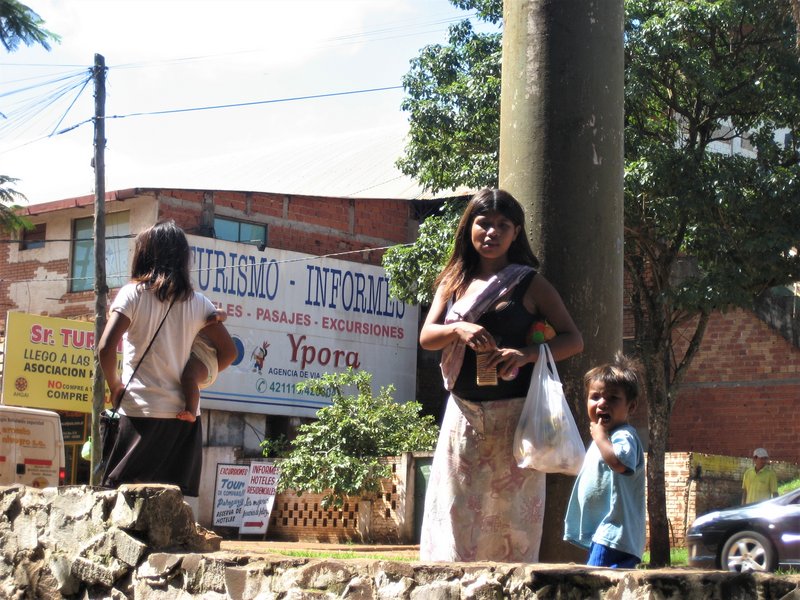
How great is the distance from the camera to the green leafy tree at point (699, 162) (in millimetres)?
14984

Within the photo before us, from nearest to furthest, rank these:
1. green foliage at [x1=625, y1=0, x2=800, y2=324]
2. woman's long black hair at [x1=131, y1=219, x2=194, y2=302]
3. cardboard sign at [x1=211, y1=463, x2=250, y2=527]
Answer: woman's long black hair at [x1=131, y1=219, x2=194, y2=302] → green foliage at [x1=625, y1=0, x2=800, y2=324] → cardboard sign at [x1=211, y1=463, x2=250, y2=527]

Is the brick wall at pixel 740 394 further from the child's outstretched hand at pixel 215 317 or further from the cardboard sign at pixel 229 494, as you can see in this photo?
the child's outstretched hand at pixel 215 317

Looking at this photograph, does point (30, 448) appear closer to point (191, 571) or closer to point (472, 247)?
point (191, 571)

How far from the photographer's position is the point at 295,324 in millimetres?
25734

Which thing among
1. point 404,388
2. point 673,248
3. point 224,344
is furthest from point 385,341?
point 224,344

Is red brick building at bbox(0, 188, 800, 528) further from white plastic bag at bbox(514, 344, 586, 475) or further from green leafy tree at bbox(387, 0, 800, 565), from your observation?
white plastic bag at bbox(514, 344, 586, 475)

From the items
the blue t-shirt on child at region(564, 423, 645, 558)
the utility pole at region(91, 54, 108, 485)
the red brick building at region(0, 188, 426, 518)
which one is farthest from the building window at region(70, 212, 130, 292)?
the blue t-shirt on child at region(564, 423, 645, 558)

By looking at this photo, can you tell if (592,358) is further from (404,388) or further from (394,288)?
(404,388)

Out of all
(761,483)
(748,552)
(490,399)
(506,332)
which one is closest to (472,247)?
(506,332)

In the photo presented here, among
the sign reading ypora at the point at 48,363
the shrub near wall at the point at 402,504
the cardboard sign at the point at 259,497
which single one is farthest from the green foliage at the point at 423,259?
the sign reading ypora at the point at 48,363

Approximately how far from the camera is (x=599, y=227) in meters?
4.37

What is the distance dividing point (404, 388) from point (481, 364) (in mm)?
23697

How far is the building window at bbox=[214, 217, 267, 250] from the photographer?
2583 cm

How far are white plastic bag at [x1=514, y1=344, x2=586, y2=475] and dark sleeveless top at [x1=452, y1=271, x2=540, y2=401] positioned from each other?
0.48 ft
